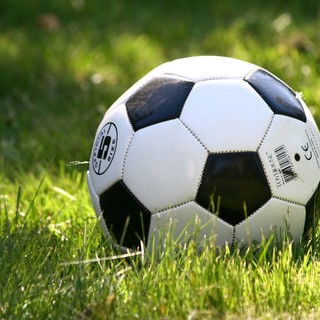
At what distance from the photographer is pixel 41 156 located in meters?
4.66

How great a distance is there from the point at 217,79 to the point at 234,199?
0.51m

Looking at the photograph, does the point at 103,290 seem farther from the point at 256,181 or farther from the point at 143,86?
the point at 143,86

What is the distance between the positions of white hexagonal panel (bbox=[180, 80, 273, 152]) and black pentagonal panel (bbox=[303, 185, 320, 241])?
35cm

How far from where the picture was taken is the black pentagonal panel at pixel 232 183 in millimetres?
2980

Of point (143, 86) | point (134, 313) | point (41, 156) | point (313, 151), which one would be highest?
point (143, 86)

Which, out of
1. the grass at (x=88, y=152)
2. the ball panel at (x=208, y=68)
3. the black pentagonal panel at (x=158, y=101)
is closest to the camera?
the grass at (x=88, y=152)

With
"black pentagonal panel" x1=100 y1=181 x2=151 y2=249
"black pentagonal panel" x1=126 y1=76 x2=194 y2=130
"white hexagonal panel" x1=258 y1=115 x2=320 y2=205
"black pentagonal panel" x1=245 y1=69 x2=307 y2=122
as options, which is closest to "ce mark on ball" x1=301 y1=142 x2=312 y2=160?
"white hexagonal panel" x1=258 y1=115 x2=320 y2=205

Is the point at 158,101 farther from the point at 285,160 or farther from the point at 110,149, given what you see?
the point at 285,160

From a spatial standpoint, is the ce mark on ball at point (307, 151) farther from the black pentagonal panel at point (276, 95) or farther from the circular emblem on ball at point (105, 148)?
the circular emblem on ball at point (105, 148)

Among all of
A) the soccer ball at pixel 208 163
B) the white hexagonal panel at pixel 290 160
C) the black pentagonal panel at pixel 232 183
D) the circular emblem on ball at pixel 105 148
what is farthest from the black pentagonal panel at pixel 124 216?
the white hexagonal panel at pixel 290 160

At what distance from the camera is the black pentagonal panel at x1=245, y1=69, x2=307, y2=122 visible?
317 centimetres

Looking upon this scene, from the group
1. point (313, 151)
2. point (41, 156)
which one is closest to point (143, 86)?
point (313, 151)

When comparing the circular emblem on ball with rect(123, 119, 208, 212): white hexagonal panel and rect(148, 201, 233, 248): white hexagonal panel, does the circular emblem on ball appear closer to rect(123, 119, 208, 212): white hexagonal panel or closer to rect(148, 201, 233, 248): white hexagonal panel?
rect(123, 119, 208, 212): white hexagonal panel

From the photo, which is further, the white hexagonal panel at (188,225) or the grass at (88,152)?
the white hexagonal panel at (188,225)
